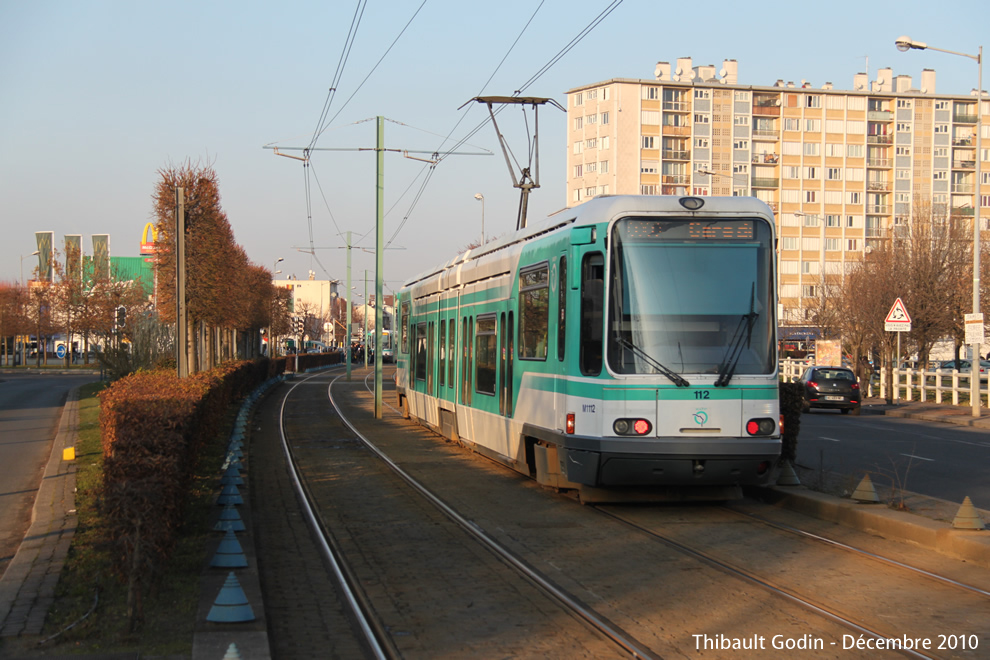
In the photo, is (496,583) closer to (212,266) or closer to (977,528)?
(977,528)

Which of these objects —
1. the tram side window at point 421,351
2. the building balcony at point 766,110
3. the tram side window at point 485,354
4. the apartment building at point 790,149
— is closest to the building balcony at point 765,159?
the apartment building at point 790,149

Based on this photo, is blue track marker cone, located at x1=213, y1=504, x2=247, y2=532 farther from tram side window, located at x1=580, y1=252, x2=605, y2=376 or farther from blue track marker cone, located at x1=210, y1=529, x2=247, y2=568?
tram side window, located at x1=580, y1=252, x2=605, y2=376

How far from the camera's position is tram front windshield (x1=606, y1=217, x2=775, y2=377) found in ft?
33.8

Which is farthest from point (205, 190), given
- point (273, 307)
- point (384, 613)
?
point (273, 307)

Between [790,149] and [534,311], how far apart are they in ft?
284

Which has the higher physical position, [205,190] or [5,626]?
[205,190]

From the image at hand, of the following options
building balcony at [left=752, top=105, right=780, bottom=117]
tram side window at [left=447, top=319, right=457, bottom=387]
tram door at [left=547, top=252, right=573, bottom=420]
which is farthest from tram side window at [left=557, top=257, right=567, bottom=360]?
building balcony at [left=752, top=105, right=780, bottom=117]

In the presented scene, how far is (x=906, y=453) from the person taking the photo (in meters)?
18.2

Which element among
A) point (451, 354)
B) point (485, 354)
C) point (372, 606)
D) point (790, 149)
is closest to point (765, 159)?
point (790, 149)

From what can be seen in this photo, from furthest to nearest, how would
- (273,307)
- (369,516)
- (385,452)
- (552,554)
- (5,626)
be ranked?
1. (273,307)
2. (385,452)
3. (369,516)
4. (552,554)
5. (5,626)

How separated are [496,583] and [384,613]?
1162 mm

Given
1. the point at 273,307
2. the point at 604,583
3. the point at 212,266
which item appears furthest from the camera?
the point at 273,307

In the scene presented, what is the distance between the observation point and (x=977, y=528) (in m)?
8.97

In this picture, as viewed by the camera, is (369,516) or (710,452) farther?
(369,516)
